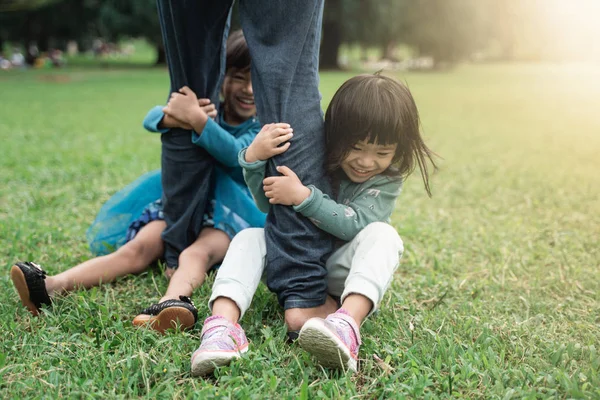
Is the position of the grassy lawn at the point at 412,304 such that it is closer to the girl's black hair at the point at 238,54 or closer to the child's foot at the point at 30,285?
the child's foot at the point at 30,285

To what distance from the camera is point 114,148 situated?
6395mm

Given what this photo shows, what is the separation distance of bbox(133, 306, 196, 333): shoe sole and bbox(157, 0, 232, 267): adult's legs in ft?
2.05

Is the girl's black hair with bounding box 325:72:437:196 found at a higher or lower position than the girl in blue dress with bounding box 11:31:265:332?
higher

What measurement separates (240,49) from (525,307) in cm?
170

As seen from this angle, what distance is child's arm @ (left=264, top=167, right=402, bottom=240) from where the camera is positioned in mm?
2129

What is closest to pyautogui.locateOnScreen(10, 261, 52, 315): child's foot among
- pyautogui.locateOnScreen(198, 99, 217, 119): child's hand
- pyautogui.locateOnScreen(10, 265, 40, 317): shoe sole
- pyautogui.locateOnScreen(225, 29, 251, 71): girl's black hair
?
pyautogui.locateOnScreen(10, 265, 40, 317): shoe sole

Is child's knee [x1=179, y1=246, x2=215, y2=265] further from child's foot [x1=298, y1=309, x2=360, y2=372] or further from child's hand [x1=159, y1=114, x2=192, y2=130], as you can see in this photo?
child's foot [x1=298, y1=309, x2=360, y2=372]

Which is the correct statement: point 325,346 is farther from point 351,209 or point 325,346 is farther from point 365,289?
point 351,209

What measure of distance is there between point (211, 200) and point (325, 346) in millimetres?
1237

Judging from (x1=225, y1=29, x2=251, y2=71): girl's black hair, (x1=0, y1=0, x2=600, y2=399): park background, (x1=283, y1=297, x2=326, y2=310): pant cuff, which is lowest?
(x1=0, y1=0, x2=600, y2=399): park background

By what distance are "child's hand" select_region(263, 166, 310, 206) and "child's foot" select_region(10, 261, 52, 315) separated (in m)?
0.93

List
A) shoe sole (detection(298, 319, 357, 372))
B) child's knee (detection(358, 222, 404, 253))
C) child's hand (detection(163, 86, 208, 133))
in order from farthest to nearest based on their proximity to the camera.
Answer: child's hand (detection(163, 86, 208, 133)), child's knee (detection(358, 222, 404, 253)), shoe sole (detection(298, 319, 357, 372))

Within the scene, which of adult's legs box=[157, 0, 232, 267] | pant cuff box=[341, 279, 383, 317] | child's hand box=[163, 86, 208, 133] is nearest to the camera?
pant cuff box=[341, 279, 383, 317]

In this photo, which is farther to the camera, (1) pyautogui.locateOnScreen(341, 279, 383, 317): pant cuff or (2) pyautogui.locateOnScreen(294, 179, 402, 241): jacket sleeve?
(2) pyautogui.locateOnScreen(294, 179, 402, 241): jacket sleeve
